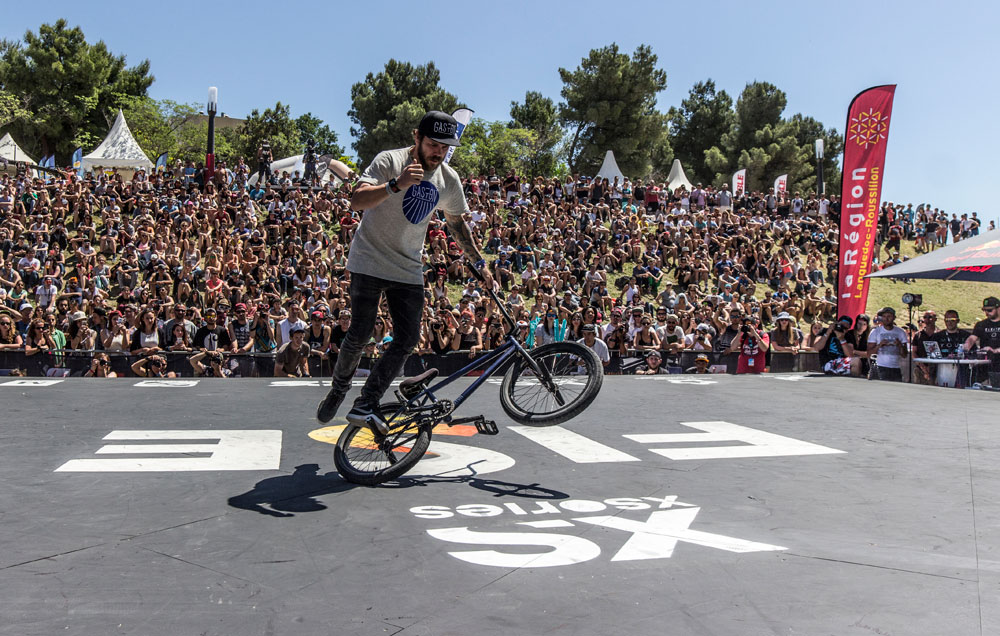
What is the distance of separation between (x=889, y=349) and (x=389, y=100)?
53995 mm

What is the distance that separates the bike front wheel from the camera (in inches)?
174

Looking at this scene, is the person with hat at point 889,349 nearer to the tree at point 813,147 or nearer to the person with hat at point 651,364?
the person with hat at point 651,364

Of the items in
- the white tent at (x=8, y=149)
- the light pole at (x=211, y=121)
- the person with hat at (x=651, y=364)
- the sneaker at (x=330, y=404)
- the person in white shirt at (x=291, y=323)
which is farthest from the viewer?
the white tent at (x=8, y=149)

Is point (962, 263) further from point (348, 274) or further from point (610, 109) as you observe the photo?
point (610, 109)

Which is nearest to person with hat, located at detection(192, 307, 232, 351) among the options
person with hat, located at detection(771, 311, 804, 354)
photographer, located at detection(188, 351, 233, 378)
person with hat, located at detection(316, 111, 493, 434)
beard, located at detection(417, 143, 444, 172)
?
photographer, located at detection(188, 351, 233, 378)

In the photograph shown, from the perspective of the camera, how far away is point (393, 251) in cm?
435

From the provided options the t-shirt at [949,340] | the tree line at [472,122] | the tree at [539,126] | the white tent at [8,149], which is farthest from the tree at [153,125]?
the t-shirt at [949,340]

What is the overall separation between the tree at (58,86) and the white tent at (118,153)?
18.7 metres

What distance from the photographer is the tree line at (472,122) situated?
5278cm

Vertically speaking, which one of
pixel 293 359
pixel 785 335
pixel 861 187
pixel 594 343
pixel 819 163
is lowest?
pixel 293 359

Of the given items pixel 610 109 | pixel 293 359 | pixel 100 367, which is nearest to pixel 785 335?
pixel 293 359

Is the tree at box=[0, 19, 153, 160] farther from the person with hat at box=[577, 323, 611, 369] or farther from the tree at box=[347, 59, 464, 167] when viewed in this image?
the person with hat at box=[577, 323, 611, 369]

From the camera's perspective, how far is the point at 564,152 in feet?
192

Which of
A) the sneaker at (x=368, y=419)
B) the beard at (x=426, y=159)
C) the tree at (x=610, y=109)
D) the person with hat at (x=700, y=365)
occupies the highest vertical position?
the tree at (x=610, y=109)
